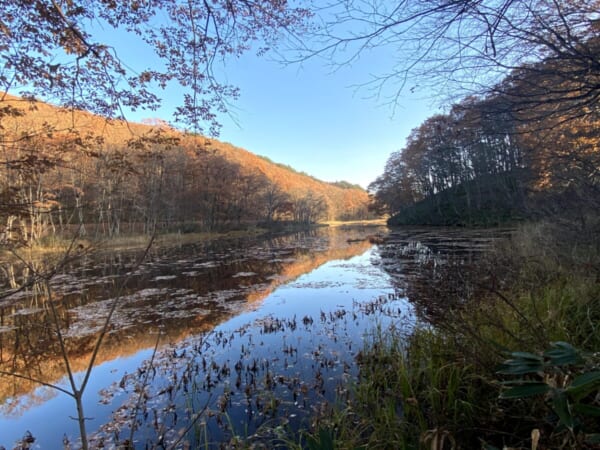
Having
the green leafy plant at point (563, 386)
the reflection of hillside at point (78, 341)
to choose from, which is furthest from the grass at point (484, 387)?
the reflection of hillside at point (78, 341)

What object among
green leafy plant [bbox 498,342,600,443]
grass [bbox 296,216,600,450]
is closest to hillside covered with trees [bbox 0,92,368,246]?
green leafy plant [bbox 498,342,600,443]

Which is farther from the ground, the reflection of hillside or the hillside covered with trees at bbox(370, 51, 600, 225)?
the hillside covered with trees at bbox(370, 51, 600, 225)

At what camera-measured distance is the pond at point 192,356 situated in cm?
321

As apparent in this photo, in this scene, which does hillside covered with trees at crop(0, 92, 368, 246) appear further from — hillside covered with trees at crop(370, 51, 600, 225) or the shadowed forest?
hillside covered with trees at crop(370, 51, 600, 225)

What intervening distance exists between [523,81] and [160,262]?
17385 millimetres

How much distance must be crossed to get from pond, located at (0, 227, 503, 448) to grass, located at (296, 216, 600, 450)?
55 cm

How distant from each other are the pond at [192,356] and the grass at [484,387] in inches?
21.7

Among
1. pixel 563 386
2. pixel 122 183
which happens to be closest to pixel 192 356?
pixel 563 386

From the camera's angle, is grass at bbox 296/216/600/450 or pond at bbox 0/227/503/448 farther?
pond at bbox 0/227/503/448

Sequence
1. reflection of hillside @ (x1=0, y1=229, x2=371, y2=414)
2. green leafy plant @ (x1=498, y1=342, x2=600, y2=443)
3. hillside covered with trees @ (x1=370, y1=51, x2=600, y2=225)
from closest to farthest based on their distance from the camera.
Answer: green leafy plant @ (x1=498, y1=342, x2=600, y2=443) < hillside covered with trees @ (x1=370, y1=51, x2=600, y2=225) < reflection of hillside @ (x1=0, y1=229, x2=371, y2=414)

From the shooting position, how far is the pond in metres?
3.21

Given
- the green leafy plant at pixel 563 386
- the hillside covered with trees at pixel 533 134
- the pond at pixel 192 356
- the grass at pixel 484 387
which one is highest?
the hillside covered with trees at pixel 533 134

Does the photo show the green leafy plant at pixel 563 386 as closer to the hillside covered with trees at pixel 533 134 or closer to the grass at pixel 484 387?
the grass at pixel 484 387

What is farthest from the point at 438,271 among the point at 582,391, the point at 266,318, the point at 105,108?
the point at 105,108
